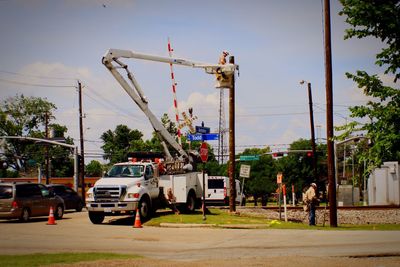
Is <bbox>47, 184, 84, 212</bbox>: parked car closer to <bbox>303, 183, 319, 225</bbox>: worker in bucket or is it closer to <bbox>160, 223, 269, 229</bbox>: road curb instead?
<bbox>160, 223, 269, 229</bbox>: road curb

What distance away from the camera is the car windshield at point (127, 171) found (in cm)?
2419

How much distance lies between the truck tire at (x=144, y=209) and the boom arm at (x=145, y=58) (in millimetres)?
4400

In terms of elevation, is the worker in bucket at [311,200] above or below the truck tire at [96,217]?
above

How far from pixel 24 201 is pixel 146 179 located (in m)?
5.35

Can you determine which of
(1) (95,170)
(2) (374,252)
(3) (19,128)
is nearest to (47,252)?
(2) (374,252)

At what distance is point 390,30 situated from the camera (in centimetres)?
1786

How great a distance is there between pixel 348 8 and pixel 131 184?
10.7m

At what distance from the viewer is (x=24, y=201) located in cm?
2467

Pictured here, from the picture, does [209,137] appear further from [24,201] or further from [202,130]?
[24,201]

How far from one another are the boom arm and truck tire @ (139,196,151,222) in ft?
14.4

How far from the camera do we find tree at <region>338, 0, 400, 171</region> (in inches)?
695

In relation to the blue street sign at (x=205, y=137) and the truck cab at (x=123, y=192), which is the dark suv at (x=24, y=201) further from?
the blue street sign at (x=205, y=137)

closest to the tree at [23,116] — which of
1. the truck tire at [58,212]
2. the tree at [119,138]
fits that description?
the tree at [119,138]

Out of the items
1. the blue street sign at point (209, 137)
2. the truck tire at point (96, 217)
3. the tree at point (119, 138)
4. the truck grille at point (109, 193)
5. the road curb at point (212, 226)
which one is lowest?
the road curb at point (212, 226)
